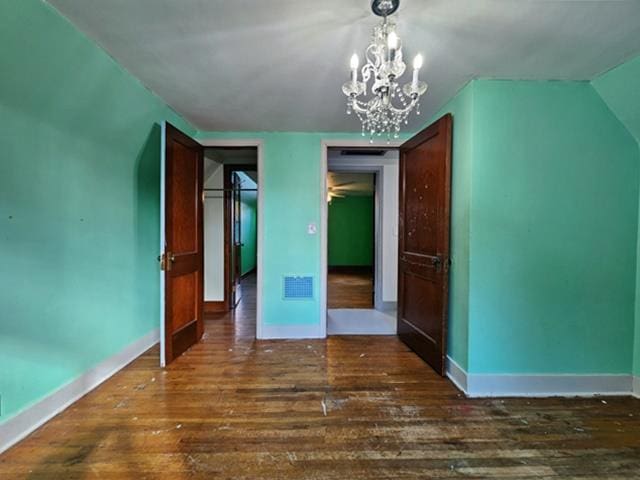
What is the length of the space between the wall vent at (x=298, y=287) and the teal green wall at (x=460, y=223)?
151 cm

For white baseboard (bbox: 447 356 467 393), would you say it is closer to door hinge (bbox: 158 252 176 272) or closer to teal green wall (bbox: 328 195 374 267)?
door hinge (bbox: 158 252 176 272)

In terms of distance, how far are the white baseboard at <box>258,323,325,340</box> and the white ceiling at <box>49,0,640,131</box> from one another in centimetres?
235

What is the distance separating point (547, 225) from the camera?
221cm

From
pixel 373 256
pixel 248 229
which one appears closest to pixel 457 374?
pixel 373 256

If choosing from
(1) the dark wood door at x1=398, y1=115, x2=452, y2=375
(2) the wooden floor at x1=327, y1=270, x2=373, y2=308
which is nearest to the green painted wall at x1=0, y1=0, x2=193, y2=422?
(1) the dark wood door at x1=398, y1=115, x2=452, y2=375

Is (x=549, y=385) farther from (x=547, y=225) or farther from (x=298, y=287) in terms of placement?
(x=298, y=287)

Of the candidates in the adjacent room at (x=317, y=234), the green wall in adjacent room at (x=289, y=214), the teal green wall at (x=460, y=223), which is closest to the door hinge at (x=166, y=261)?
the adjacent room at (x=317, y=234)

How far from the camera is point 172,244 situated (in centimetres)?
265

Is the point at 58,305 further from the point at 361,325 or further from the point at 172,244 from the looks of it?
Answer: the point at 361,325

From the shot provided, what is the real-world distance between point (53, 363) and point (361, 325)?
→ 3.00m

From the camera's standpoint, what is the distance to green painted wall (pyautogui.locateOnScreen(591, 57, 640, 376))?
1973mm

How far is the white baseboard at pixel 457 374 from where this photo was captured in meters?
2.25

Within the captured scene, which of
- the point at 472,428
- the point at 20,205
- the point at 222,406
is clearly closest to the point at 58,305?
the point at 20,205

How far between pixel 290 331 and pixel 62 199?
7.74ft
